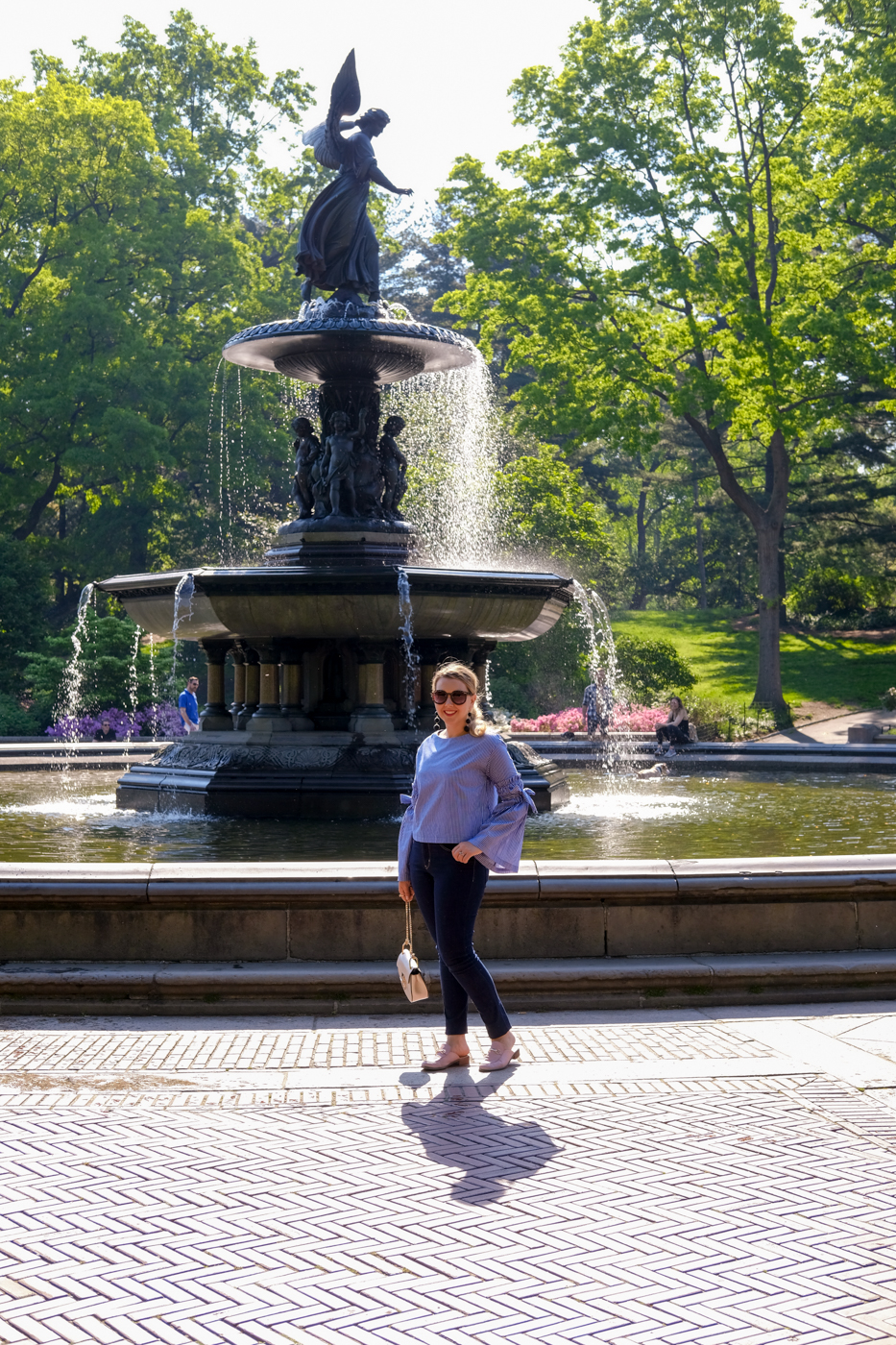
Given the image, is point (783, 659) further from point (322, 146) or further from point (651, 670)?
point (322, 146)

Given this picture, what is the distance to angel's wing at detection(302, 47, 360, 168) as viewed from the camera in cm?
1653

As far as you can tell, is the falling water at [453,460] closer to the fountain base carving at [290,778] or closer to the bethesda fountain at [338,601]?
the bethesda fountain at [338,601]

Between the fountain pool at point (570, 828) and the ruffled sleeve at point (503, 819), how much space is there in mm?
3379

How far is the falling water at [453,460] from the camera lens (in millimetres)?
37250

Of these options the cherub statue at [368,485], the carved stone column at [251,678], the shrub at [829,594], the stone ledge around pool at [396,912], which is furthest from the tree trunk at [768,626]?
the stone ledge around pool at [396,912]

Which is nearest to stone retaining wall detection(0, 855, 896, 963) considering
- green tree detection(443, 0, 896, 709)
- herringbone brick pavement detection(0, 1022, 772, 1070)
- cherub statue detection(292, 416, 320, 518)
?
herringbone brick pavement detection(0, 1022, 772, 1070)

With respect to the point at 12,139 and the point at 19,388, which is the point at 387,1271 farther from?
the point at 12,139

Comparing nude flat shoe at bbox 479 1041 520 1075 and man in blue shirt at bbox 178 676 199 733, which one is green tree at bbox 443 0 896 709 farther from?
nude flat shoe at bbox 479 1041 520 1075

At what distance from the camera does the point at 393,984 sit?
7.14 meters

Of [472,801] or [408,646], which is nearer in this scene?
[472,801]

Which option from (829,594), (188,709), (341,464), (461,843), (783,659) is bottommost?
(461,843)

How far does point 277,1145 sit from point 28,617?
32211mm

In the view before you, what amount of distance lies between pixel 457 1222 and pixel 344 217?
46.2 feet

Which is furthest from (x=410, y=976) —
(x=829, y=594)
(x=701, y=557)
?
(x=701, y=557)
